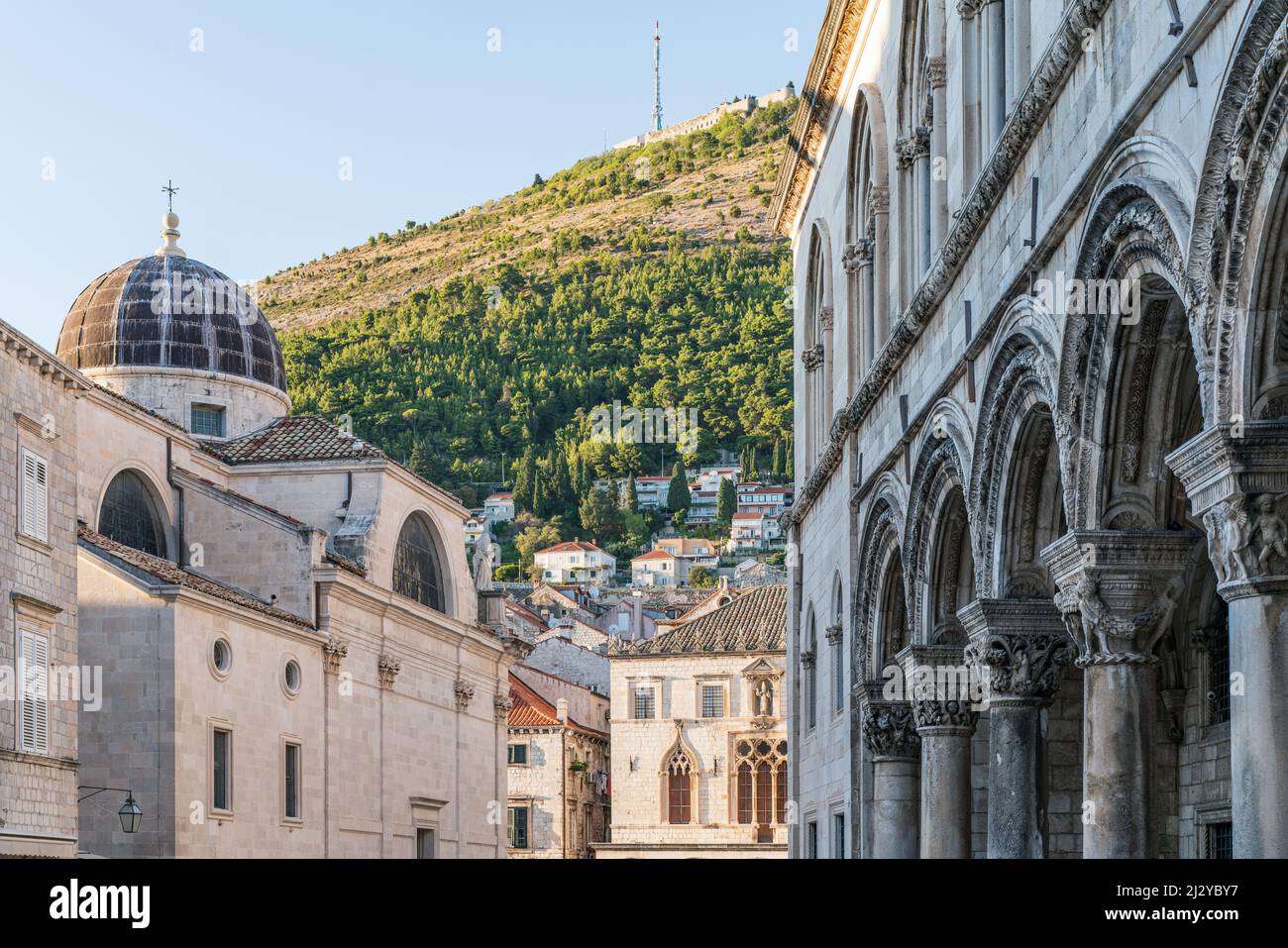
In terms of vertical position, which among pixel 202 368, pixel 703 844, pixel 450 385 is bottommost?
pixel 703 844

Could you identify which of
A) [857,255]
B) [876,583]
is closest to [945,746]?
[876,583]

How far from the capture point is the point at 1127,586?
13.1 meters

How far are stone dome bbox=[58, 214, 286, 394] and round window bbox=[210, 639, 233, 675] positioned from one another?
50.5ft

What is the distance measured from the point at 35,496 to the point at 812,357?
487 inches

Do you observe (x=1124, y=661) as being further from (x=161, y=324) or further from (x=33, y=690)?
(x=161, y=324)

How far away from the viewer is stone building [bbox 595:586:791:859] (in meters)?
78.6

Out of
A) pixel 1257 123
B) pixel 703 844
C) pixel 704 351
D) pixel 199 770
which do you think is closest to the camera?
pixel 1257 123

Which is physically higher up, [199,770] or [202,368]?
[202,368]

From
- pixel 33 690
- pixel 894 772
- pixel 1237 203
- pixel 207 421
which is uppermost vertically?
pixel 207 421

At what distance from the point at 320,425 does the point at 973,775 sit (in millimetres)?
32979

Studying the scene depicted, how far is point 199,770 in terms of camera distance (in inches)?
1378

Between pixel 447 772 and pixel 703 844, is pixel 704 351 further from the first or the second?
pixel 447 772

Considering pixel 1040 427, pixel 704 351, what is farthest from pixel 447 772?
pixel 704 351

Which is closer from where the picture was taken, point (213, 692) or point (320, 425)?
point (213, 692)
